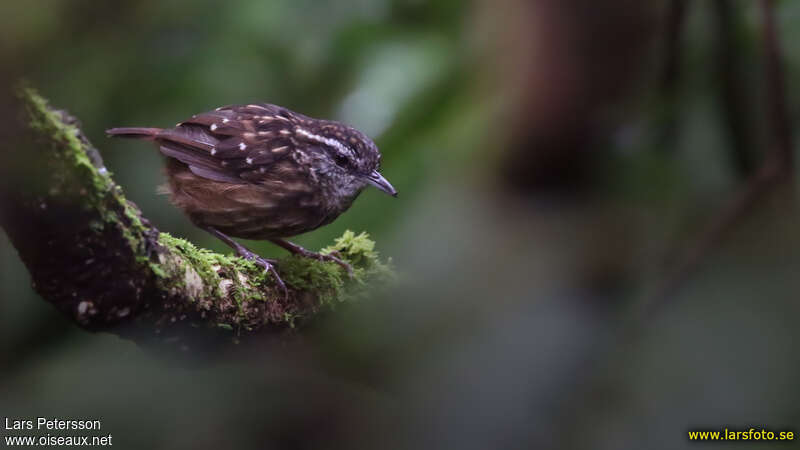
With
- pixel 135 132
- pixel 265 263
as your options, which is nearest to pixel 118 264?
Result: pixel 265 263

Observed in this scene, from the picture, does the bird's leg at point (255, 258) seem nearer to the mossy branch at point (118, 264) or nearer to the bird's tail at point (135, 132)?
the mossy branch at point (118, 264)

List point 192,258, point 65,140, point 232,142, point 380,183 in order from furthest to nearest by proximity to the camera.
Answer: point 232,142, point 380,183, point 192,258, point 65,140

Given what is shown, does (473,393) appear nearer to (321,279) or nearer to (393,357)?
(393,357)

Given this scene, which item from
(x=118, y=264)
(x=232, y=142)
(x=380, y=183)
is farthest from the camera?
(x=232, y=142)

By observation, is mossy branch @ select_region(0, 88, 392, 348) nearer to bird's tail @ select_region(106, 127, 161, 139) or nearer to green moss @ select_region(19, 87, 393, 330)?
green moss @ select_region(19, 87, 393, 330)

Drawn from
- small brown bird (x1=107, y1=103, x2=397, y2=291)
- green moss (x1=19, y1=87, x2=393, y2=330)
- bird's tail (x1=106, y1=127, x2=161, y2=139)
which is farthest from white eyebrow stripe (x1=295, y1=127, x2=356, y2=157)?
bird's tail (x1=106, y1=127, x2=161, y2=139)

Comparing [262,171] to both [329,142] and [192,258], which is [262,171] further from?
[192,258]

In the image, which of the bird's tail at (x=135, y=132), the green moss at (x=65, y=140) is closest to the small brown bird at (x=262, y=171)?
the bird's tail at (x=135, y=132)
